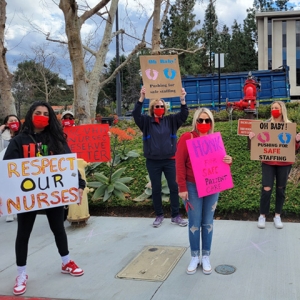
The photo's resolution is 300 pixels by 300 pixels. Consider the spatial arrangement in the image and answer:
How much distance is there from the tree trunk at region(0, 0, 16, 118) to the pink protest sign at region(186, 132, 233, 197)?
827 centimetres

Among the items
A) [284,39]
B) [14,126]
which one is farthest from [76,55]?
[284,39]

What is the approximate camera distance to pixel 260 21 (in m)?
43.9

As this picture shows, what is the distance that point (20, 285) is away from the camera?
11.7ft

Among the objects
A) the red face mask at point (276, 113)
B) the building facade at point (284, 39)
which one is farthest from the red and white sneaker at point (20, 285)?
the building facade at point (284, 39)

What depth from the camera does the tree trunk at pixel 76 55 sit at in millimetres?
9031

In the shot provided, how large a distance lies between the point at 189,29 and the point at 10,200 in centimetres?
3625

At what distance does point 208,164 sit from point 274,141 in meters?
1.73

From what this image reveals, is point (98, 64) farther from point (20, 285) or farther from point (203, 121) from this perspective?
point (20, 285)

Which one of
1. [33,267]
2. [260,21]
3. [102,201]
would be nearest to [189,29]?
[260,21]

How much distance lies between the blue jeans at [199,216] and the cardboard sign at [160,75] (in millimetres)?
1874

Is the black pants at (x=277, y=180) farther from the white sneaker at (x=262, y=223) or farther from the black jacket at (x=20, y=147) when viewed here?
the black jacket at (x=20, y=147)

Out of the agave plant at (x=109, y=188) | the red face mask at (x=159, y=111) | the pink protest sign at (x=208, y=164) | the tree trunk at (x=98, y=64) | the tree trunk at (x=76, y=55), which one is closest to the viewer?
the pink protest sign at (x=208, y=164)

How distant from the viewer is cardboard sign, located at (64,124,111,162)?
636 centimetres

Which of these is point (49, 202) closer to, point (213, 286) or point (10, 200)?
point (10, 200)
